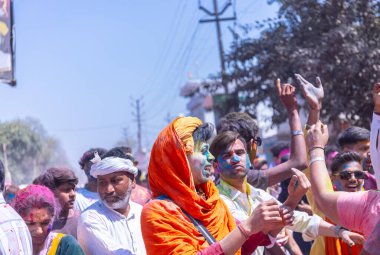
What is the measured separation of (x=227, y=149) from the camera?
4.37 m

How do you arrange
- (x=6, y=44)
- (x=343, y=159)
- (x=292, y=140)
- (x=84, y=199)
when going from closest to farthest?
(x=292, y=140) → (x=343, y=159) → (x=84, y=199) → (x=6, y=44)

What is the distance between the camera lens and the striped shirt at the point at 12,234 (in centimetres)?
329

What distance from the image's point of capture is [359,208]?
2977mm

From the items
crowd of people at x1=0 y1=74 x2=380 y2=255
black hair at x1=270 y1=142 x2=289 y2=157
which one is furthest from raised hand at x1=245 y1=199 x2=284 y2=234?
black hair at x1=270 y1=142 x2=289 y2=157

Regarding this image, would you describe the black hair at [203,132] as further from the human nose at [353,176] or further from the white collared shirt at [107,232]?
the human nose at [353,176]

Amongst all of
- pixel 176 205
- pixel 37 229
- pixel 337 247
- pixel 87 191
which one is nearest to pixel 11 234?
pixel 37 229

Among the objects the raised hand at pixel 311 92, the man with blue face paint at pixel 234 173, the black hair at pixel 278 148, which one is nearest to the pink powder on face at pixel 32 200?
the man with blue face paint at pixel 234 173

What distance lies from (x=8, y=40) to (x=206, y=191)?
3630 millimetres

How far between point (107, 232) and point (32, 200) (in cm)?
53

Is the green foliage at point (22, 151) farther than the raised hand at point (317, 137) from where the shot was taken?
Yes

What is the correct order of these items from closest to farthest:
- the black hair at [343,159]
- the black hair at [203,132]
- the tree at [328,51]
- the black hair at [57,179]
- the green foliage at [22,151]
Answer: the black hair at [203,132] → the black hair at [343,159] → the black hair at [57,179] → the tree at [328,51] → the green foliage at [22,151]

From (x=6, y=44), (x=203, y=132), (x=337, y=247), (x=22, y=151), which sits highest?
(x=6, y=44)

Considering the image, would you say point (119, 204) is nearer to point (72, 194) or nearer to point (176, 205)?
point (176, 205)

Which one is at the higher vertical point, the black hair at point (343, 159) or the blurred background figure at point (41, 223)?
the black hair at point (343, 159)
